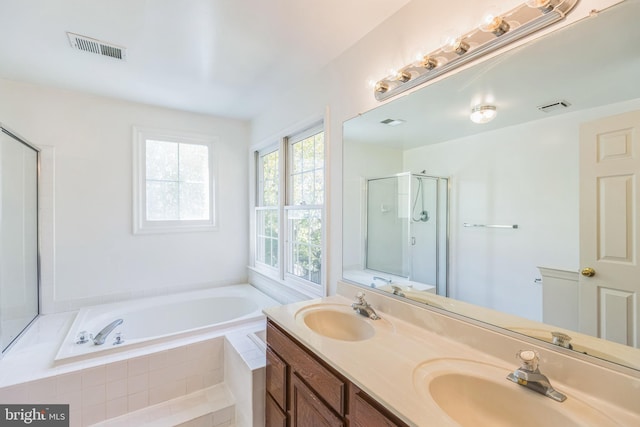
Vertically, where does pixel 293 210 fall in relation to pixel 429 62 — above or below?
below

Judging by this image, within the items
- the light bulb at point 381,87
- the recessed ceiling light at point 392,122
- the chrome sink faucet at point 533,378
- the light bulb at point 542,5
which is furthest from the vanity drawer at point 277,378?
the light bulb at point 542,5

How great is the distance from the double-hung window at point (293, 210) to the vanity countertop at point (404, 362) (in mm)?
935

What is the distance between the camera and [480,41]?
45.9 inches

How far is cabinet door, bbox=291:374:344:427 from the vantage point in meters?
1.09

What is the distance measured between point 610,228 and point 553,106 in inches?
18.2

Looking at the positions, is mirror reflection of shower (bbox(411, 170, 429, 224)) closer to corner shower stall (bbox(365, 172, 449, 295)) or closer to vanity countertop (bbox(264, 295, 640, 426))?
corner shower stall (bbox(365, 172, 449, 295))

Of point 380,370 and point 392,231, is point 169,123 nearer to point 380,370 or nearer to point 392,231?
point 392,231

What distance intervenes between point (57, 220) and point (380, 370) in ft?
10.1

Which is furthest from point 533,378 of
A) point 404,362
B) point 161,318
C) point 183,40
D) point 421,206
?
point 161,318

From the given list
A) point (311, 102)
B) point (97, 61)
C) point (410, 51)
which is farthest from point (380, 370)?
point (97, 61)

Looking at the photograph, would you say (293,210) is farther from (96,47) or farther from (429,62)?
(96,47)

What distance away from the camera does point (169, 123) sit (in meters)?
3.07

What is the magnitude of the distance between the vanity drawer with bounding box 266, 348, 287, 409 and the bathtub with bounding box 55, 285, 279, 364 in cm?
82

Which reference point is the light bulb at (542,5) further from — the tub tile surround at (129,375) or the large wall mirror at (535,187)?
the tub tile surround at (129,375)
